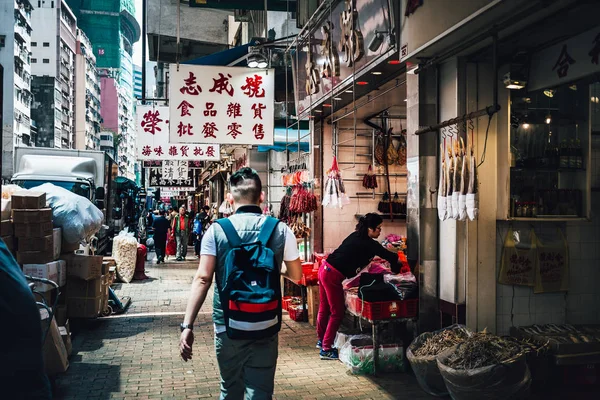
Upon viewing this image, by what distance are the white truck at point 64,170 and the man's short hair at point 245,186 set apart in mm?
12349

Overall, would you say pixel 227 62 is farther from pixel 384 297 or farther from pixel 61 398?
pixel 61 398

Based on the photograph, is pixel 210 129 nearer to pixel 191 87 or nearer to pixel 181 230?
pixel 191 87

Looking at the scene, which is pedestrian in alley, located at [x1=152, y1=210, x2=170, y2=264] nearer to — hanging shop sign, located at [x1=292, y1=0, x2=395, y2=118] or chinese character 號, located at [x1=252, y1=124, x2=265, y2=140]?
hanging shop sign, located at [x1=292, y1=0, x2=395, y2=118]

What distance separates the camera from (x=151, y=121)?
52.0 ft

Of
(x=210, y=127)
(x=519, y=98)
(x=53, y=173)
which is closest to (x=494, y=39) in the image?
(x=519, y=98)

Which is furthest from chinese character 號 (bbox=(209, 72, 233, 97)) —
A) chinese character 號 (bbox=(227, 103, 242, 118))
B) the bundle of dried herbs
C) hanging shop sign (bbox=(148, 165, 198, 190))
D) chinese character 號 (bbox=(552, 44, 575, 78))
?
hanging shop sign (bbox=(148, 165, 198, 190))

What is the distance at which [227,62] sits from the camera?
11.5 meters

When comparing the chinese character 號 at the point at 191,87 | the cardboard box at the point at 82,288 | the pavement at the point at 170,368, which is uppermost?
the chinese character 號 at the point at 191,87

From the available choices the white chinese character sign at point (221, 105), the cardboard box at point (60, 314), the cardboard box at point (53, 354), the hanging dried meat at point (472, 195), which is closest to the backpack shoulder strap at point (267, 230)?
the hanging dried meat at point (472, 195)

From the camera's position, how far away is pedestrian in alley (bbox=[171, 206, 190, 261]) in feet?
65.8

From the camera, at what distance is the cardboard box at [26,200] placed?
7059 millimetres

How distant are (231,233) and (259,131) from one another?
6972 mm

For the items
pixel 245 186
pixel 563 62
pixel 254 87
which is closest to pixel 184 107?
pixel 254 87

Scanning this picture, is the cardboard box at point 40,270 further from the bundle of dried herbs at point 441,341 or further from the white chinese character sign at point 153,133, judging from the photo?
the white chinese character sign at point 153,133
